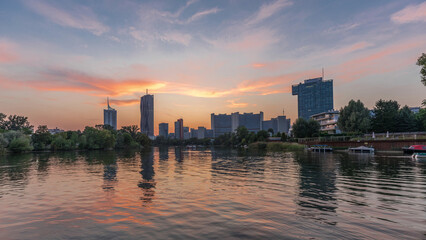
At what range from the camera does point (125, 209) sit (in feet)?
54.1

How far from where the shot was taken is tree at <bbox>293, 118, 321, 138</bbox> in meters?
133

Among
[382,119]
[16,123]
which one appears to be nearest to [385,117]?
[382,119]

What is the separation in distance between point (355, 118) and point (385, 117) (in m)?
12.2

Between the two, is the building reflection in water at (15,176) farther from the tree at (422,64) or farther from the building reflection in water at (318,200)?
the tree at (422,64)

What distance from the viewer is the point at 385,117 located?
106438 millimetres

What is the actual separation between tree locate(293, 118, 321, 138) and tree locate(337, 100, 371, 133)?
16155mm

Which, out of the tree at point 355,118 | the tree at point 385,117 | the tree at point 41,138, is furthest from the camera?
the tree at point 41,138

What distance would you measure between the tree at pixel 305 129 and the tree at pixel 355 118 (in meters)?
16.2

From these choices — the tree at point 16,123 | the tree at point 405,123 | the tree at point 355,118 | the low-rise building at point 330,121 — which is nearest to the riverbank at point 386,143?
the tree at point 355,118

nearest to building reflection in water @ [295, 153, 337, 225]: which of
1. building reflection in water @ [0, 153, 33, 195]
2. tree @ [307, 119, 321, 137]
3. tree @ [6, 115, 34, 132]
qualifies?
building reflection in water @ [0, 153, 33, 195]

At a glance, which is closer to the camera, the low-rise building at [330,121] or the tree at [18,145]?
the tree at [18,145]

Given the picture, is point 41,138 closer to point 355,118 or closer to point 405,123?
point 355,118

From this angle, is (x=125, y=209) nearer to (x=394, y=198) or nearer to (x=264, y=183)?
(x=264, y=183)

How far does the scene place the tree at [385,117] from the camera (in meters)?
106
